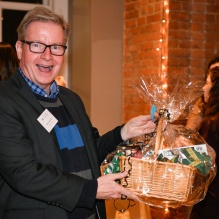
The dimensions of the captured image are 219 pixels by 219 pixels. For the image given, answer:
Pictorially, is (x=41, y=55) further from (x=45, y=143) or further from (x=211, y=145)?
(x=211, y=145)

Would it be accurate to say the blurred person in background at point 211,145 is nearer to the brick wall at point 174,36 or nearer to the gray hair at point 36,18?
the gray hair at point 36,18

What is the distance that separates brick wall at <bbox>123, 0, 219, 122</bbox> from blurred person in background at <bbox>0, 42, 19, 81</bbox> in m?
2.11

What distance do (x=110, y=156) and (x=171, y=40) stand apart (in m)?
3.13

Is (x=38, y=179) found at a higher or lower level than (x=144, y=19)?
lower

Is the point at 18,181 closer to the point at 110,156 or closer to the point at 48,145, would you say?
the point at 48,145

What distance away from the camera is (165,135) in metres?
2.35

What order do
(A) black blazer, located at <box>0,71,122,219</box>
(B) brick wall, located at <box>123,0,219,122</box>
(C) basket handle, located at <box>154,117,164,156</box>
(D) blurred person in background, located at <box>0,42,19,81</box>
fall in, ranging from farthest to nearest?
(B) brick wall, located at <box>123,0,219,122</box> < (D) blurred person in background, located at <box>0,42,19,81</box> < (C) basket handle, located at <box>154,117,164,156</box> < (A) black blazer, located at <box>0,71,122,219</box>

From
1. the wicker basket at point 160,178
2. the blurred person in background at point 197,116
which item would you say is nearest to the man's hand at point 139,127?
the wicker basket at point 160,178

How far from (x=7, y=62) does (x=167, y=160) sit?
1.59 m

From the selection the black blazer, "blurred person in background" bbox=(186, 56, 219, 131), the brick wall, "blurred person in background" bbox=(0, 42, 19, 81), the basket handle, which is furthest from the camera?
the brick wall

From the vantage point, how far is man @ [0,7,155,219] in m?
2.05

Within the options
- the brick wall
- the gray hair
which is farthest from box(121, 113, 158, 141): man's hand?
the brick wall

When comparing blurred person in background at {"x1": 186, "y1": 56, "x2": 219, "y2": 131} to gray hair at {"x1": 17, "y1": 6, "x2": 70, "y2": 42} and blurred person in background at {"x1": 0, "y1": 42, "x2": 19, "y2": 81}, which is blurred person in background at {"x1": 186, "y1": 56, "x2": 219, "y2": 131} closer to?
blurred person in background at {"x1": 0, "y1": 42, "x2": 19, "y2": 81}

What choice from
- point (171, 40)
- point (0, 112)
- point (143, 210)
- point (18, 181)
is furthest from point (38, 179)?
point (171, 40)
